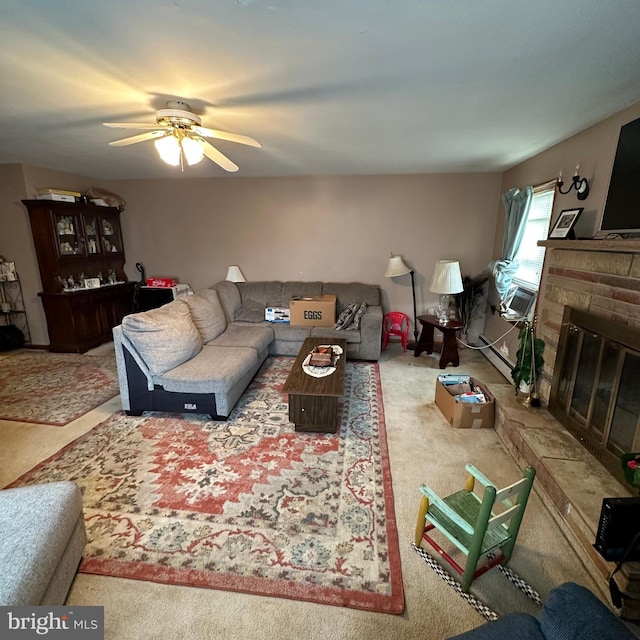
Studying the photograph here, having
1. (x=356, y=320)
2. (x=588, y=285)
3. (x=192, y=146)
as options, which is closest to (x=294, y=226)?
(x=356, y=320)

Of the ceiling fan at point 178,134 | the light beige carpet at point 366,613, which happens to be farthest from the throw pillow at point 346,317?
the ceiling fan at point 178,134

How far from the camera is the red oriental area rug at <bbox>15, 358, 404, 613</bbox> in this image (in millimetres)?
1458

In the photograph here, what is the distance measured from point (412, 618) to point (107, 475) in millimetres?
1878

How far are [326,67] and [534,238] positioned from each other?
2642 mm

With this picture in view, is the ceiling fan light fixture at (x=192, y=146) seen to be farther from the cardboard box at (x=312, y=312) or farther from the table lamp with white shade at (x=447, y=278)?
the table lamp with white shade at (x=447, y=278)

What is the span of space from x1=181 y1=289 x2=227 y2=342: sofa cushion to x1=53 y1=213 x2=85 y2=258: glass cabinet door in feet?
6.59

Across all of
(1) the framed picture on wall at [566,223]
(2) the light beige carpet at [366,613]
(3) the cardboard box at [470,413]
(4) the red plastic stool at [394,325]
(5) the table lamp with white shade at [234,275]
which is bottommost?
(2) the light beige carpet at [366,613]

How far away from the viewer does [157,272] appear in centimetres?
506

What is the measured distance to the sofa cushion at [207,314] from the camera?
131 inches

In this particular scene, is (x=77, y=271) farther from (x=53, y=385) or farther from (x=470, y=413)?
(x=470, y=413)

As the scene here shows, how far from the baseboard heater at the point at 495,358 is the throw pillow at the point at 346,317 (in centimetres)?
168

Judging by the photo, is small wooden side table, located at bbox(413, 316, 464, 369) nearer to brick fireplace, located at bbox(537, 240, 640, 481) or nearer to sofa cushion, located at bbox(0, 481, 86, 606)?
brick fireplace, located at bbox(537, 240, 640, 481)

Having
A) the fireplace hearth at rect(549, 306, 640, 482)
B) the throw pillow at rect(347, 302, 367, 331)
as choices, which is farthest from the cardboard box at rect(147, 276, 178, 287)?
the fireplace hearth at rect(549, 306, 640, 482)

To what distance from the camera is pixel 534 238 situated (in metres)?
3.17
